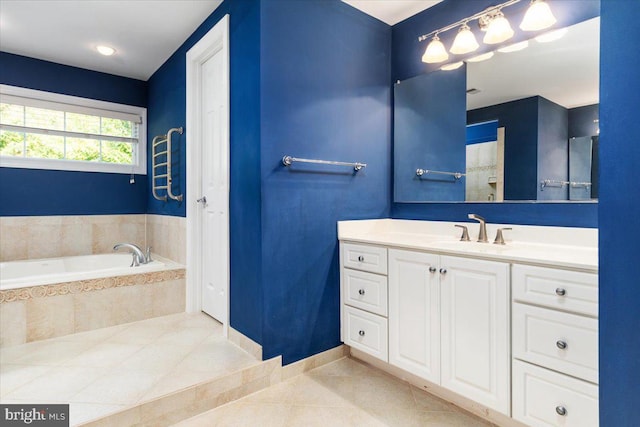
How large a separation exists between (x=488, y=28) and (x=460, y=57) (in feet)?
0.79

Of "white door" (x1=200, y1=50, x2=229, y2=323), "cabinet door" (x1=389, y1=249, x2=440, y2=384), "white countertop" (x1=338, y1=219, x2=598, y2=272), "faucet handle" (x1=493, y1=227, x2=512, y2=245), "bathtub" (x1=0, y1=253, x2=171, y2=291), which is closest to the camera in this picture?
"white countertop" (x1=338, y1=219, x2=598, y2=272)

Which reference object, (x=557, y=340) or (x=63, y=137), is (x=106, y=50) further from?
(x=557, y=340)

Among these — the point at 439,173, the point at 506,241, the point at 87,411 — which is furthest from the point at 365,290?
the point at 87,411

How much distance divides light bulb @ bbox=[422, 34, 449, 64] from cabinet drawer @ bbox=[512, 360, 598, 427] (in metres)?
1.86

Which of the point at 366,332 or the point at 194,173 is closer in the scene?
the point at 366,332

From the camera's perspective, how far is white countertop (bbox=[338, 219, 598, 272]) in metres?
1.36

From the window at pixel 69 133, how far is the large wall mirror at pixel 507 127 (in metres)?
3.05

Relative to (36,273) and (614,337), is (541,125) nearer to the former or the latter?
(614,337)

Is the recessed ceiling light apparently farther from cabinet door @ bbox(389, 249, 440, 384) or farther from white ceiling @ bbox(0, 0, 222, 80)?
cabinet door @ bbox(389, 249, 440, 384)

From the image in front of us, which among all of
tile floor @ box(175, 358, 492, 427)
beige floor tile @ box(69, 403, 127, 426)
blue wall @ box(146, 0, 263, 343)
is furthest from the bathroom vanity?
beige floor tile @ box(69, 403, 127, 426)

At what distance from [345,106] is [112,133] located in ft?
9.50

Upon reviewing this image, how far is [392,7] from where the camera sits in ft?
7.66

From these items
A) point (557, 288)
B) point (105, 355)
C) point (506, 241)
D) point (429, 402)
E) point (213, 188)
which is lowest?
point (429, 402)

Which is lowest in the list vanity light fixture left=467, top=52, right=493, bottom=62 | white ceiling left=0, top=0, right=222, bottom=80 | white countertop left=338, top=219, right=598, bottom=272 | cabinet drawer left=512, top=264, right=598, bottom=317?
cabinet drawer left=512, top=264, right=598, bottom=317
